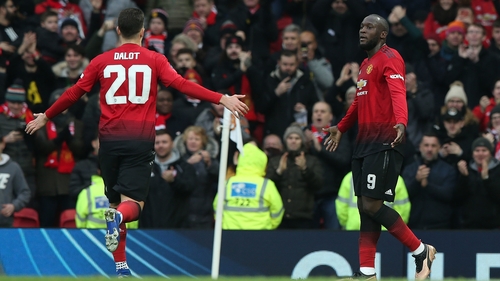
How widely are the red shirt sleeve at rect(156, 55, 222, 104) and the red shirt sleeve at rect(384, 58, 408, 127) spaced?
4.92ft

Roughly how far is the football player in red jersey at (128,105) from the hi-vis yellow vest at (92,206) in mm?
3383

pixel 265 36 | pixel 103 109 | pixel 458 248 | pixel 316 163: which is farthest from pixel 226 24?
pixel 103 109

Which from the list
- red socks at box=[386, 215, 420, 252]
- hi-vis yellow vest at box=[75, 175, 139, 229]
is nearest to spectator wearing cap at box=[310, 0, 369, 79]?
hi-vis yellow vest at box=[75, 175, 139, 229]

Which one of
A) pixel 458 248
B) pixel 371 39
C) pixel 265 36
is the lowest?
pixel 458 248

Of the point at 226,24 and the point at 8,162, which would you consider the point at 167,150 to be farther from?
the point at 226,24

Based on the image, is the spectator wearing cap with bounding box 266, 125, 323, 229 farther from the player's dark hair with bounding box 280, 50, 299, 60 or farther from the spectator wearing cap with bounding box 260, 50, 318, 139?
the player's dark hair with bounding box 280, 50, 299, 60

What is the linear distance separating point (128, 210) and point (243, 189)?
373 centimetres

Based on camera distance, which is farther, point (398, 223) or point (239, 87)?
point (239, 87)

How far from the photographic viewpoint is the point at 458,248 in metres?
11.8

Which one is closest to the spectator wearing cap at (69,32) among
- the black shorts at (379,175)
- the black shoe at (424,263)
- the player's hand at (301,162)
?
the player's hand at (301,162)

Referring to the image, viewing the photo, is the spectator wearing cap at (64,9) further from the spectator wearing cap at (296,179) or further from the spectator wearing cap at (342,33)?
the spectator wearing cap at (296,179)

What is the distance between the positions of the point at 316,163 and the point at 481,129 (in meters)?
2.79

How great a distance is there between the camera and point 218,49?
15828mm

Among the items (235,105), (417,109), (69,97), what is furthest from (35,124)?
(417,109)
